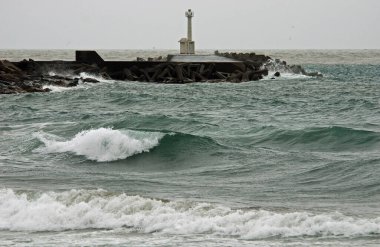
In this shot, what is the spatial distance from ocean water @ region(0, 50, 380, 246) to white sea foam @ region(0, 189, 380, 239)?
1 centimetres

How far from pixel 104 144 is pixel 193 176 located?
3.29 metres

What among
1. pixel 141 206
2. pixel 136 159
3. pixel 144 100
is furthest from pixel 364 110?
pixel 141 206

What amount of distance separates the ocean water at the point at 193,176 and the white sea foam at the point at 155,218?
1cm

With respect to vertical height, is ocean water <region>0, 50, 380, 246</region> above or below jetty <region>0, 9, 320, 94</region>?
above

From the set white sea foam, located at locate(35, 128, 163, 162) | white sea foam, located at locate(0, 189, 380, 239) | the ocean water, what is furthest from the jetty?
white sea foam, located at locate(0, 189, 380, 239)

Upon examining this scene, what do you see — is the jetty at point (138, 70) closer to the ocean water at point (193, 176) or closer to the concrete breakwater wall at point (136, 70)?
the concrete breakwater wall at point (136, 70)

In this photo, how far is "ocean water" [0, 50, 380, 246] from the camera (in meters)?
9.03

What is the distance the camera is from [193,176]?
13.4m

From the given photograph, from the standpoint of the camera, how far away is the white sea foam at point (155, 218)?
29.1 ft
